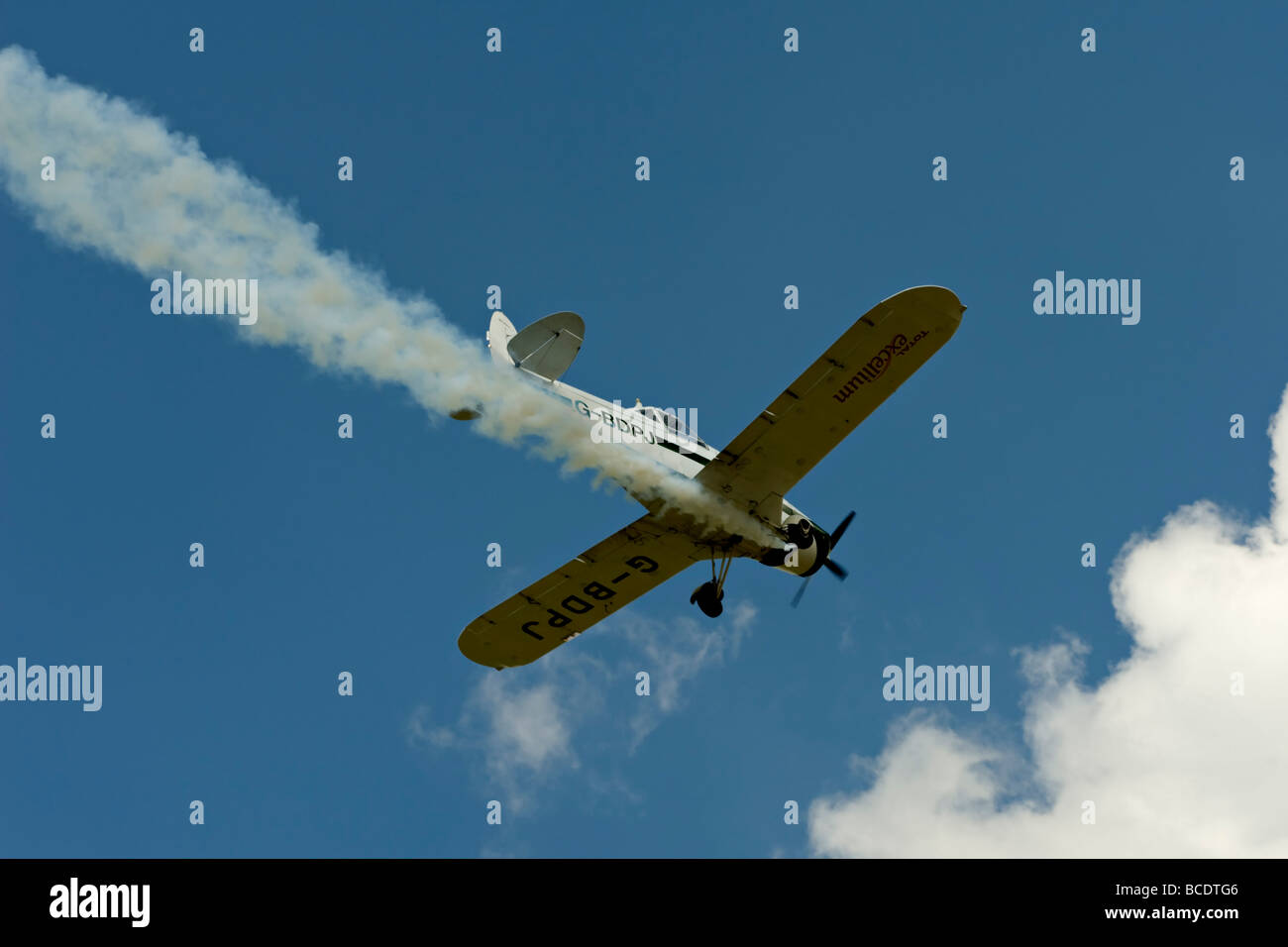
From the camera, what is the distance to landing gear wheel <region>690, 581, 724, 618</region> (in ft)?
58.2

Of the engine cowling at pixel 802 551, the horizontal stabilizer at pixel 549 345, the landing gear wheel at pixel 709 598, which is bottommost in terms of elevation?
the landing gear wheel at pixel 709 598

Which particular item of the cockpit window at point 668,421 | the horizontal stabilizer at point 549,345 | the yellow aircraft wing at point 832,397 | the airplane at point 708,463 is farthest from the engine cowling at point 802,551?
the horizontal stabilizer at point 549,345

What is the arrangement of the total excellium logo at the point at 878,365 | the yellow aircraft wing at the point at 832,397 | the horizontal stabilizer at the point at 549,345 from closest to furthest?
the yellow aircraft wing at the point at 832,397, the total excellium logo at the point at 878,365, the horizontal stabilizer at the point at 549,345

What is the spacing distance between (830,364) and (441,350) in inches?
184

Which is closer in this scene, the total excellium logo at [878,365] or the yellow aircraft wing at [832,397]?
the yellow aircraft wing at [832,397]

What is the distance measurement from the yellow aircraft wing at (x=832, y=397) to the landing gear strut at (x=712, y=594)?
1.05 m

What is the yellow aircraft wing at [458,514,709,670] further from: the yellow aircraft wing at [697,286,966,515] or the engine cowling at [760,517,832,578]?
the yellow aircraft wing at [697,286,966,515]

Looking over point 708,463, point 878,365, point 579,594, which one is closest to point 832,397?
point 878,365

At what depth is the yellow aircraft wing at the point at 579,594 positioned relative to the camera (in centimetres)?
1802

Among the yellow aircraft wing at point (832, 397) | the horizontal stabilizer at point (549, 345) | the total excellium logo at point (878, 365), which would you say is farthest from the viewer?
the horizontal stabilizer at point (549, 345)

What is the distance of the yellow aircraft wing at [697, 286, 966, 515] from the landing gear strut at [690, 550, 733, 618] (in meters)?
1.05

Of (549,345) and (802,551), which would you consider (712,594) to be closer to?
(802,551)

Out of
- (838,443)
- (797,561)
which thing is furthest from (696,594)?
(838,443)

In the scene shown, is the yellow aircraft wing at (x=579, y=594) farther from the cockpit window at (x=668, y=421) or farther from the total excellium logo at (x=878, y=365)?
the total excellium logo at (x=878, y=365)
